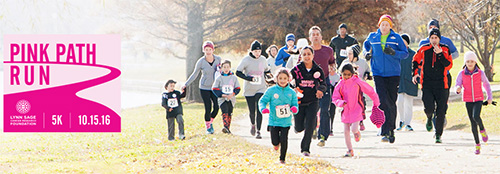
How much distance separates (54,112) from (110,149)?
1264cm

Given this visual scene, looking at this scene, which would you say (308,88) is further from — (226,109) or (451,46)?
(226,109)

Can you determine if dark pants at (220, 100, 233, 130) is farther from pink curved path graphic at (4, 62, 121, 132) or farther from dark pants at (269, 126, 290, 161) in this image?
pink curved path graphic at (4, 62, 121, 132)

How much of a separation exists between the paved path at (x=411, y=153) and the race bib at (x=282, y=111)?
43.8 inches

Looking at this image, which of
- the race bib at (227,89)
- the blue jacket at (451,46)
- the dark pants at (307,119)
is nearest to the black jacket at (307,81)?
the dark pants at (307,119)

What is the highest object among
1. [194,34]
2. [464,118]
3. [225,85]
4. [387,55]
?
[194,34]

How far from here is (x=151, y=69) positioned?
90438 millimetres

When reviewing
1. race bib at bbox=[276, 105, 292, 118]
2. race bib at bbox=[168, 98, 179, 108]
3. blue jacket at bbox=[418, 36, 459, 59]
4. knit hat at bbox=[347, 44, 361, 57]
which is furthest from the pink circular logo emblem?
race bib at bbox=[276, 105, 292, 118]

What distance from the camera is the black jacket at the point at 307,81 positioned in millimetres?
11398

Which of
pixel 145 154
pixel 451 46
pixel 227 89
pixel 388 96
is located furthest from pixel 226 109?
pixel 451 46

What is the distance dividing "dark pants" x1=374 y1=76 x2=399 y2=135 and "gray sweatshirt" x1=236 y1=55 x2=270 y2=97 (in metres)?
2.90

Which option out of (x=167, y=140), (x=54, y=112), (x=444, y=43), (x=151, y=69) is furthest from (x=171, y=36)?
(x=151, y=69)

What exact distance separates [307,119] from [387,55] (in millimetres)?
2119

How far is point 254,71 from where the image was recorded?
49.3 feet

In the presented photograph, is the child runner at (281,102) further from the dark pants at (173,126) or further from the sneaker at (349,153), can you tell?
the dark pants at (173,126)
